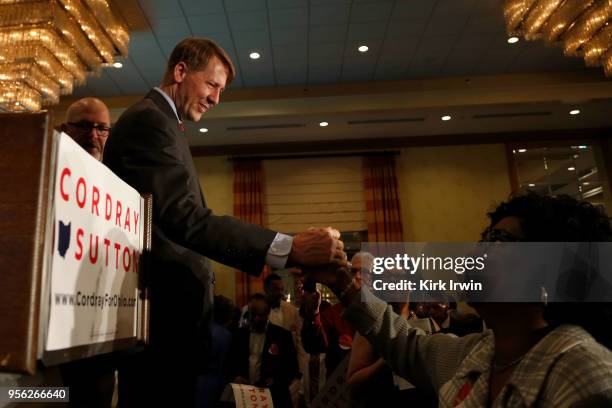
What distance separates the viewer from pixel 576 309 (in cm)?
90

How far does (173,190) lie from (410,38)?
4630 millimetres

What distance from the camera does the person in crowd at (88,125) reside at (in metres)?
1.71

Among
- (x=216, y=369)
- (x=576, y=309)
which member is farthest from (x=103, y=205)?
(x=216, y=369)

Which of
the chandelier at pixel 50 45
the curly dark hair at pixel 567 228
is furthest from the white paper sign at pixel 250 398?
the chandelier at pixel 50 45

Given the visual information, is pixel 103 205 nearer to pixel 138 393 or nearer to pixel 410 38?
pixel 138 393

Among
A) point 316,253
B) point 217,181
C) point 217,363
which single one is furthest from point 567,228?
point 217,181

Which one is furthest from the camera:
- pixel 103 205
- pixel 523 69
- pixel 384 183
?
pixel 384 183

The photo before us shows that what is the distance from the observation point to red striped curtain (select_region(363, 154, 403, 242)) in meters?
6.85

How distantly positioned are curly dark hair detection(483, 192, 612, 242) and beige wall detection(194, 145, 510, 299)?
6082mm

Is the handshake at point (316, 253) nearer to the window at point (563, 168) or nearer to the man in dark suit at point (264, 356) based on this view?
the man in dark suit at point (264, 356)

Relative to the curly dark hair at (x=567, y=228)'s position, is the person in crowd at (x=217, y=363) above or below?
below

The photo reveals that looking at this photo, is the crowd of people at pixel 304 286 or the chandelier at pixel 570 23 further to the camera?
the chandelier at pixel 570 23

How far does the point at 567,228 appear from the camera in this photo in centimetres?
95

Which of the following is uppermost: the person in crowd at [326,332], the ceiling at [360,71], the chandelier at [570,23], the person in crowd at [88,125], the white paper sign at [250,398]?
the ceiling at [360,71]
